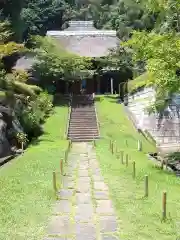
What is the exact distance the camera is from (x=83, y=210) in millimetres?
10883

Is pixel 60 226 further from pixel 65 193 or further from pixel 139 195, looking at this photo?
pixel 139 195

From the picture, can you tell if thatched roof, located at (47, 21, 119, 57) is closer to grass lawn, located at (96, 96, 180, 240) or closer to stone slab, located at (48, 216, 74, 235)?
grass lawn, located at (96, 96, 180, 240)

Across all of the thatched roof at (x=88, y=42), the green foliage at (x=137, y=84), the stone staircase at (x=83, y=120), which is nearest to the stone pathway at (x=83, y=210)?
the stone staircase at (x=83, y=120)

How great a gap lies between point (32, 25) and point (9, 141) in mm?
46598

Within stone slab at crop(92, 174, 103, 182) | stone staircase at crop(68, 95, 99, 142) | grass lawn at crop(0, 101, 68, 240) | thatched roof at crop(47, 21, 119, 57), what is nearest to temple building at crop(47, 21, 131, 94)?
thatched roof at crop(47, 21, 119, 57)

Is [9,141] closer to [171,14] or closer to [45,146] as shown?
[45,146]

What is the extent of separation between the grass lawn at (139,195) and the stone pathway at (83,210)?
309 millimetres

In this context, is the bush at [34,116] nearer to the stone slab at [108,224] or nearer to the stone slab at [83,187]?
the stone slab at [83,187]

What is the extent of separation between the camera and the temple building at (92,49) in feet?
156

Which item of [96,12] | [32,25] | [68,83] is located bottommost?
[68,83]

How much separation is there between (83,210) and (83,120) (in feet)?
79.8

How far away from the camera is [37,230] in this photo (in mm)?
9266

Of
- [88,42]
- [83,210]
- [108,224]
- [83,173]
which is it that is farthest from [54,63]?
[108,224]

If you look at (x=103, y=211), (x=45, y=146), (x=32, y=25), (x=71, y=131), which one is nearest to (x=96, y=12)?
(x=32, y=25)
